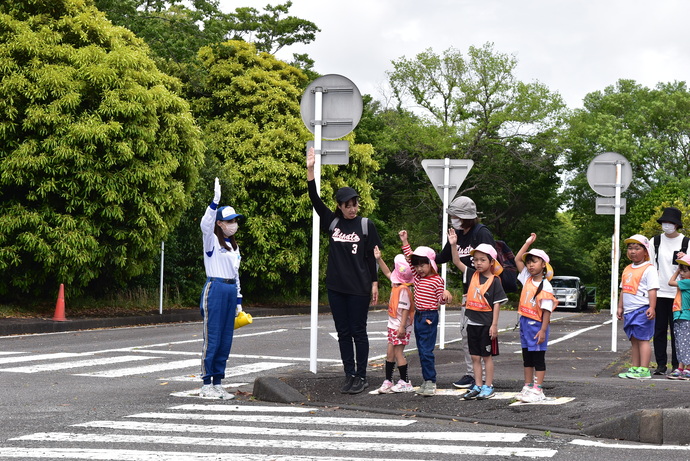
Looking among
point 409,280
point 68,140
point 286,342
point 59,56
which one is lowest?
point 286,342

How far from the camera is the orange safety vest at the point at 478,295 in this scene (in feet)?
26.9

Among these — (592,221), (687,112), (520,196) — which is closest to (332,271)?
(520,196)

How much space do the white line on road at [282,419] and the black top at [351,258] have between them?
1458 mm

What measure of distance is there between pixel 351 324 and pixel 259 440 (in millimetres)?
2325

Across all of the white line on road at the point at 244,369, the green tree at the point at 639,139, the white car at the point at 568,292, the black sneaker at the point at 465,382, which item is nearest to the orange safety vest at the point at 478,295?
the black sneaker at the point at 465,382

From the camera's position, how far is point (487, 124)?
49.0 meters

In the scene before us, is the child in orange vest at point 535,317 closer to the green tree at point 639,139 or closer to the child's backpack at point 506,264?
the child's backpack at point 506,264

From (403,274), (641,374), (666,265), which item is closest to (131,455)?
(403,274)

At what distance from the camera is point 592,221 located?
61406mm

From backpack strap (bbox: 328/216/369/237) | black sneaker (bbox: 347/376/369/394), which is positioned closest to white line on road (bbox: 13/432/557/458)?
black sneaker (bbox: 347/376/369/394)

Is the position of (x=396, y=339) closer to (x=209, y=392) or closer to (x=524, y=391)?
(x=524, y=391)

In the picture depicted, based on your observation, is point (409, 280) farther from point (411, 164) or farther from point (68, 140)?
point (411, 164)

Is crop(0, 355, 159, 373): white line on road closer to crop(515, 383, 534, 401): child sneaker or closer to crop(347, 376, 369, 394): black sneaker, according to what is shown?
crop(347, 376, 369, 394): black sneaker

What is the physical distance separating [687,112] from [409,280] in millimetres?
50886
